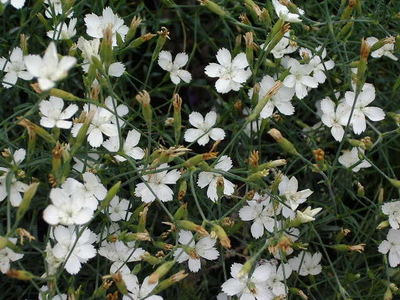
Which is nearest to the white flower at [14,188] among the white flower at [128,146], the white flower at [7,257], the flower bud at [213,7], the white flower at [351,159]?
the white flower at [7,257]

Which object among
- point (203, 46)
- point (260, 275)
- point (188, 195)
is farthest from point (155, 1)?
point (260, 275)

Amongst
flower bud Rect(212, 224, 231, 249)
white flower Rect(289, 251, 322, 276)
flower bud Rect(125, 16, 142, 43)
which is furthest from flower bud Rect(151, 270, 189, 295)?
flower bud Rect(125, 16, 142, 43)

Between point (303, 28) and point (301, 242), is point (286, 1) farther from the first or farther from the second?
point (301, 242)

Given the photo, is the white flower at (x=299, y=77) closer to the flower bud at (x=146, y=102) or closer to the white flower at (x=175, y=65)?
the white flower at (x=175, y=65)

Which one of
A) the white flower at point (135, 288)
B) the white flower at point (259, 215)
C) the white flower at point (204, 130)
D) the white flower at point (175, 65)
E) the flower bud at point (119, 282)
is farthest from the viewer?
the white flower at point (175, 65)

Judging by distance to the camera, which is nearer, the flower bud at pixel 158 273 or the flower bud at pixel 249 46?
the flower bud at pixel 158 273

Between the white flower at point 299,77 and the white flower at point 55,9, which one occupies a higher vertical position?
the white flower at point 55,9

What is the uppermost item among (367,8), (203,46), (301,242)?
(367,8)
